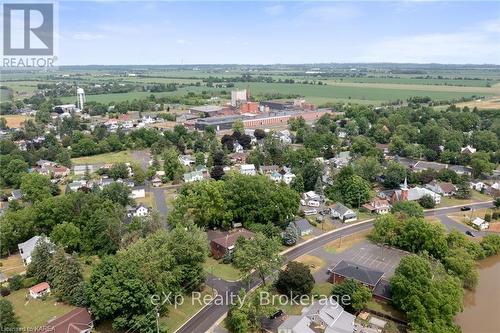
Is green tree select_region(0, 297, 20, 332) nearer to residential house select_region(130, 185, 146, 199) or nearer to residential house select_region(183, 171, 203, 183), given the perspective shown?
residential house select_region(130, 185, 146, 199)

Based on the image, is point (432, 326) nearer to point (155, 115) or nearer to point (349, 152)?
point (349, 152)

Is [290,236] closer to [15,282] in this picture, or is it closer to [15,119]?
[15,282]

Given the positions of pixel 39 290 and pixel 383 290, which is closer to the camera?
pixel 383 290

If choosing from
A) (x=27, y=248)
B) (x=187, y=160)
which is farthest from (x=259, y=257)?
(x=187, y=160)

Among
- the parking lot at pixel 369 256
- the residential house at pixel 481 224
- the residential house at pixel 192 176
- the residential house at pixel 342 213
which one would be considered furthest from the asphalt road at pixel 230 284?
the residential house at pixel 192 176

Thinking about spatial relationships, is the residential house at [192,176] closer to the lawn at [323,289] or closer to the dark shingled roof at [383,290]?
the lawn at [323,289]

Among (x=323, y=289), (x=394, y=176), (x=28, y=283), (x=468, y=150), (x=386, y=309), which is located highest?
(x=468, y=150)

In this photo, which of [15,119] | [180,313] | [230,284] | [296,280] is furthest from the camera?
[15,119]
